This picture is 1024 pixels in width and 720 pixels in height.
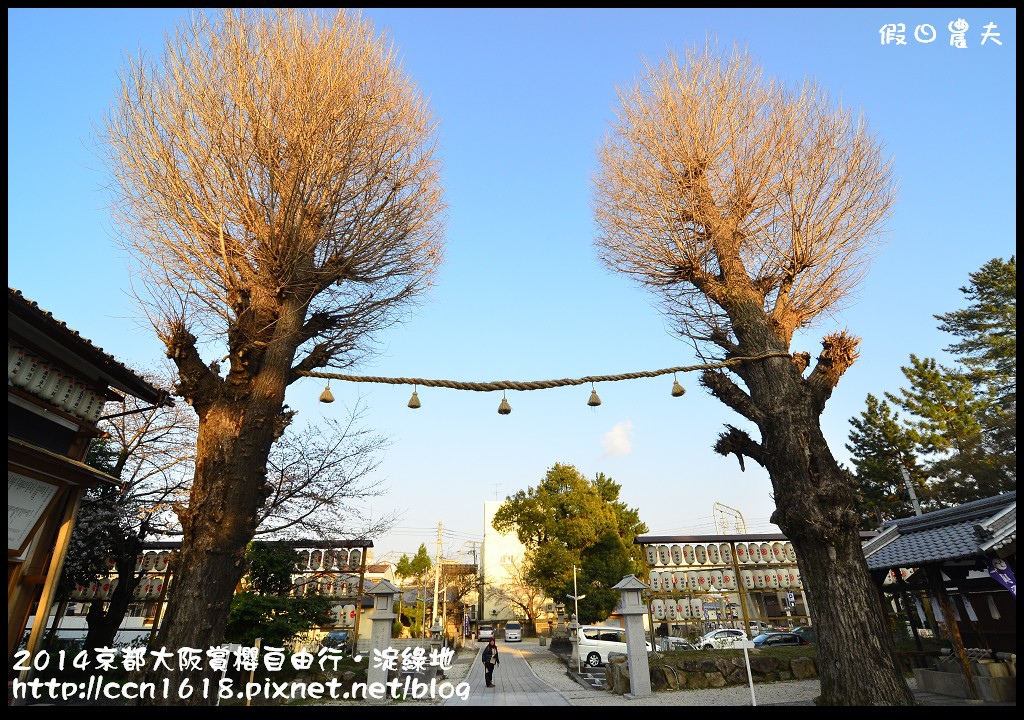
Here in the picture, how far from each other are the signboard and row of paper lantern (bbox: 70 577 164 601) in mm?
7772

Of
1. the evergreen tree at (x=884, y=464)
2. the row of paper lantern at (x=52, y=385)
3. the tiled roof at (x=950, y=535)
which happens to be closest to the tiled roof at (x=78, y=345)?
the row of paper lantern at (x=52, y=385)

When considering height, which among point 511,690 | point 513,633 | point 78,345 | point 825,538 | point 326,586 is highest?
point 78,345

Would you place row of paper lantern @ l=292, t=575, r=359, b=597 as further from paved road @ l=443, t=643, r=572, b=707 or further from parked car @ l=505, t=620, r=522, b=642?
parked car @ l=505, t=620, r=522, b=642

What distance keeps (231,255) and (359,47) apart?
3.87 meters

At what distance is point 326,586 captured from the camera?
14164 mm

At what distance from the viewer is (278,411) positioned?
19.8ft

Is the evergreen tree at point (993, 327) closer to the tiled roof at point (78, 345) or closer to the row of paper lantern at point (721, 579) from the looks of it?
the row of paper lantern at point (721, 579)

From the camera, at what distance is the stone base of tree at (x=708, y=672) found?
11648 millimetres

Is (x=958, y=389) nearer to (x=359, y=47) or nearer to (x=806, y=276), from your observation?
(x=806, y=276)

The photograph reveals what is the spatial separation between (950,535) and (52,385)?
14.3 m

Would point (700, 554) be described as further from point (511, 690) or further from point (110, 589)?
point (110, 589)

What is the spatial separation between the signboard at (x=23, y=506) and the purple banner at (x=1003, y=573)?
43.1 ft

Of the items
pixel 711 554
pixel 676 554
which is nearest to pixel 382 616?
pixel 676 554
